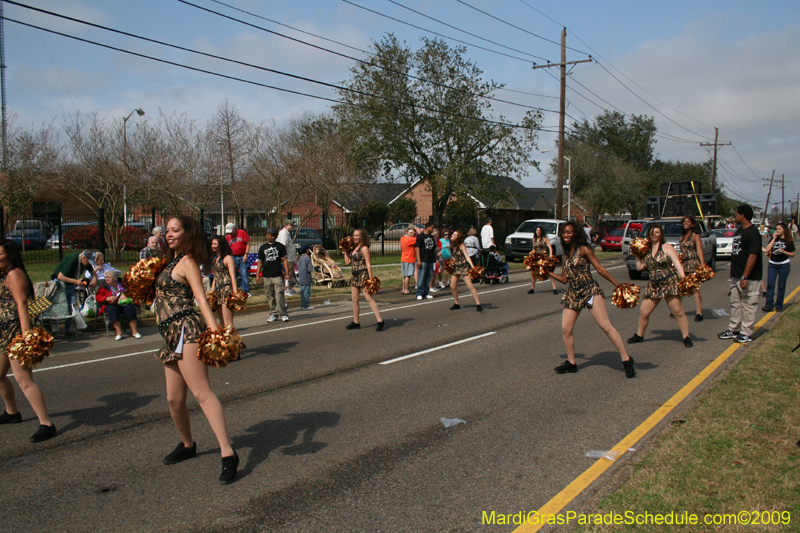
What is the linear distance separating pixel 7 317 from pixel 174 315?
198 cm

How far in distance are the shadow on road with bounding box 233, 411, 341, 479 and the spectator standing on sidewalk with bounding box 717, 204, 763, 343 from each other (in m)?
6.39

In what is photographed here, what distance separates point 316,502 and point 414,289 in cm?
1323

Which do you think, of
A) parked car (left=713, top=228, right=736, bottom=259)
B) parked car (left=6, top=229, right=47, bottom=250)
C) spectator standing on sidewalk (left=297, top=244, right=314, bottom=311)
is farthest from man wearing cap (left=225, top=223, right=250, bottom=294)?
parked car (left=713, top=228, right=736, bottom=259)

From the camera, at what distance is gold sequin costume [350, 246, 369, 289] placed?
34.5 feet

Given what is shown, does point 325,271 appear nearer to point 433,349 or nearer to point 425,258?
point 425,258

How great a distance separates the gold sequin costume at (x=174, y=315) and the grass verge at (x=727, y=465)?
287cm

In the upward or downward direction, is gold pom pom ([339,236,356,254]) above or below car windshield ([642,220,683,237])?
below

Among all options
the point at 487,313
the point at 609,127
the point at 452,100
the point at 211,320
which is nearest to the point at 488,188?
the point at 452,100

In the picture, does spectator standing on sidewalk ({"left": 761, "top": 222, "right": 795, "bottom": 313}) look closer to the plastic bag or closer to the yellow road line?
the yellow road line

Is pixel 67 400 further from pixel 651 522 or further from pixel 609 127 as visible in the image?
pixel 609 127

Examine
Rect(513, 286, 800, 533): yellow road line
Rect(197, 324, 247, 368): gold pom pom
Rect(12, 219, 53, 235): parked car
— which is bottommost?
Rect(513, 286, 800, 533): yellow road line

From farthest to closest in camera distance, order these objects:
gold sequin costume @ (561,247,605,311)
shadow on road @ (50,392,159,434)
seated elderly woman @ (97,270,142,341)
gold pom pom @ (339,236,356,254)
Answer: gold pom pom @ (339,236,356,254), seated elderly woman @ (97,270,142,341), gold sequin costume @ (561,247,605,311), shadow on road @ (50,392,159,434)

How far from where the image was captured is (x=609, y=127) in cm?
8331

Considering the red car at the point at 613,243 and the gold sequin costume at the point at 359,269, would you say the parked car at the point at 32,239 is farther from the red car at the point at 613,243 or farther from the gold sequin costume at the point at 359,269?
the red car at the point at 613,243
